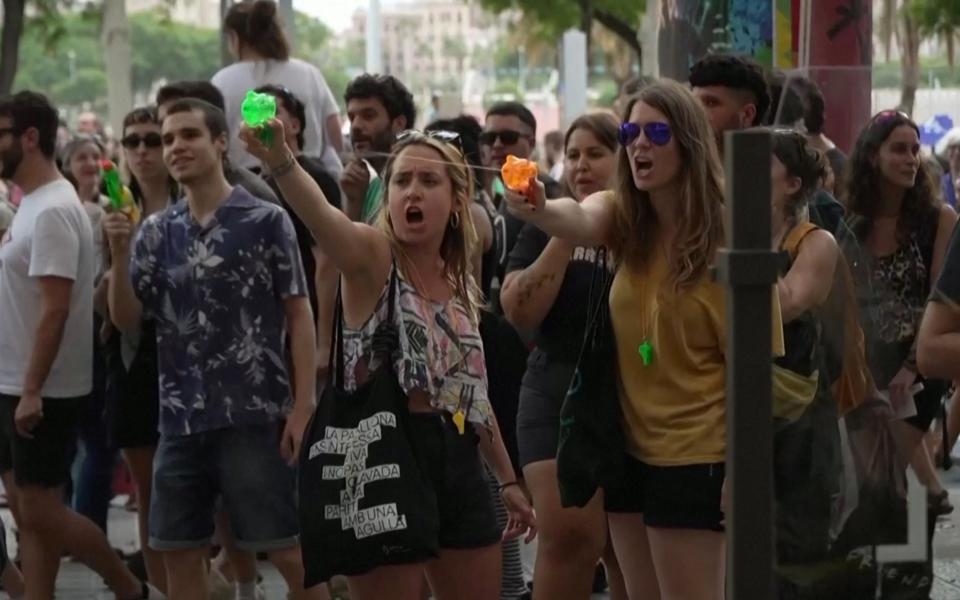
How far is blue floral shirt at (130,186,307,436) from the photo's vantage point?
6605 millimetres

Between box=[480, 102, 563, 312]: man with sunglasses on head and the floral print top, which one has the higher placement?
box=[480, 102, 563, 312]: man with sunglasses on head

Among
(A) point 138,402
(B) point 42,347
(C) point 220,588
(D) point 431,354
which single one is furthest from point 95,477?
(D) point 431,354

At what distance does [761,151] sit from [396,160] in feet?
6.72

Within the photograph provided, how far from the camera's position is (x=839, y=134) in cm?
755

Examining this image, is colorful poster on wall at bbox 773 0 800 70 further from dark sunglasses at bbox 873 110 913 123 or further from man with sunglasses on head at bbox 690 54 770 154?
man with sunglasses on head at bbox 690 54 770 154

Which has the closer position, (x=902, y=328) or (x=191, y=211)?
(x=902, y=328)

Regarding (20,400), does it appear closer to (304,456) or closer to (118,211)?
(118,211)

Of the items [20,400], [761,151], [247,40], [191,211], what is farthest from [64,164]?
[761,151]

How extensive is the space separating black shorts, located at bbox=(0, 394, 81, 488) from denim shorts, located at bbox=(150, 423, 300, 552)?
3.31 feet

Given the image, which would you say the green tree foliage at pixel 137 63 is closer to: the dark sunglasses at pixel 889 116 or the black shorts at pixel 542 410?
the dark sunglasses at pixel 889 116

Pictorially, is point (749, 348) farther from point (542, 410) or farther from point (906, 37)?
point (906, 37)

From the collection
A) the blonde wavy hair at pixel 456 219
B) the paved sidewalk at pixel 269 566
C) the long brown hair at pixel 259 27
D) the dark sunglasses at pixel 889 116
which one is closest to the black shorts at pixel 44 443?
the paved sidewalk at pixel 269 566

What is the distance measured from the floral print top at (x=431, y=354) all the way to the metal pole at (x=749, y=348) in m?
1.71

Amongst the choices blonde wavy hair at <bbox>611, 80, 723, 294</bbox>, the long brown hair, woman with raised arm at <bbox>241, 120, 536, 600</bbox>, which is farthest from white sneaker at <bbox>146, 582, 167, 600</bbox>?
blonde wavy hair at <bbox>611, 80, 723, 294</bbox>
